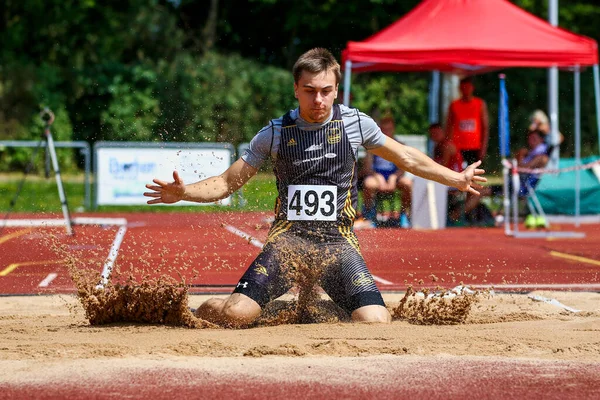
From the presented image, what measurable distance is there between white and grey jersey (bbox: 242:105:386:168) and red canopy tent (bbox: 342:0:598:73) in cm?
812

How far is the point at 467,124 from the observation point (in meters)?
16.4

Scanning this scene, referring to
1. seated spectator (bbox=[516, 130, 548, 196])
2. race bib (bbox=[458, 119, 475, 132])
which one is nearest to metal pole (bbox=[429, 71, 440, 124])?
race bib (bbox=[458, 119, 475, 132])

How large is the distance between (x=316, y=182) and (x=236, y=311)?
0.99 metres

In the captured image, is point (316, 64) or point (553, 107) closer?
point (316, 64)

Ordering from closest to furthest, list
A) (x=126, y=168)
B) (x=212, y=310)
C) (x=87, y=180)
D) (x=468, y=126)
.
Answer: (x=212, y=310), (x=468, y=126), (x=126, y=168), (x=87, y=180)

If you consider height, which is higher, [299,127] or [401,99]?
[401,99]

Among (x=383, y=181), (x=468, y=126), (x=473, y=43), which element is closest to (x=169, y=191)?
(x=383, y=181)

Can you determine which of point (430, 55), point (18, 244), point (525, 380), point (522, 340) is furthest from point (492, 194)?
→ point (525, 380)

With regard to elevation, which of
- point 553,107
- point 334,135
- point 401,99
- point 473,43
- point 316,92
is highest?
point 473,43

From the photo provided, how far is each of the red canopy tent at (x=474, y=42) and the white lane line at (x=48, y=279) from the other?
6.50m

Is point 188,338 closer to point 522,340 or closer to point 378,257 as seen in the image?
point 522,340

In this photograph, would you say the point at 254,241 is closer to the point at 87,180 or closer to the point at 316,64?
the point at 316,64

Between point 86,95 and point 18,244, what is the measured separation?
18637 millimetres

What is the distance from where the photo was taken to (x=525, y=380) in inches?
192
